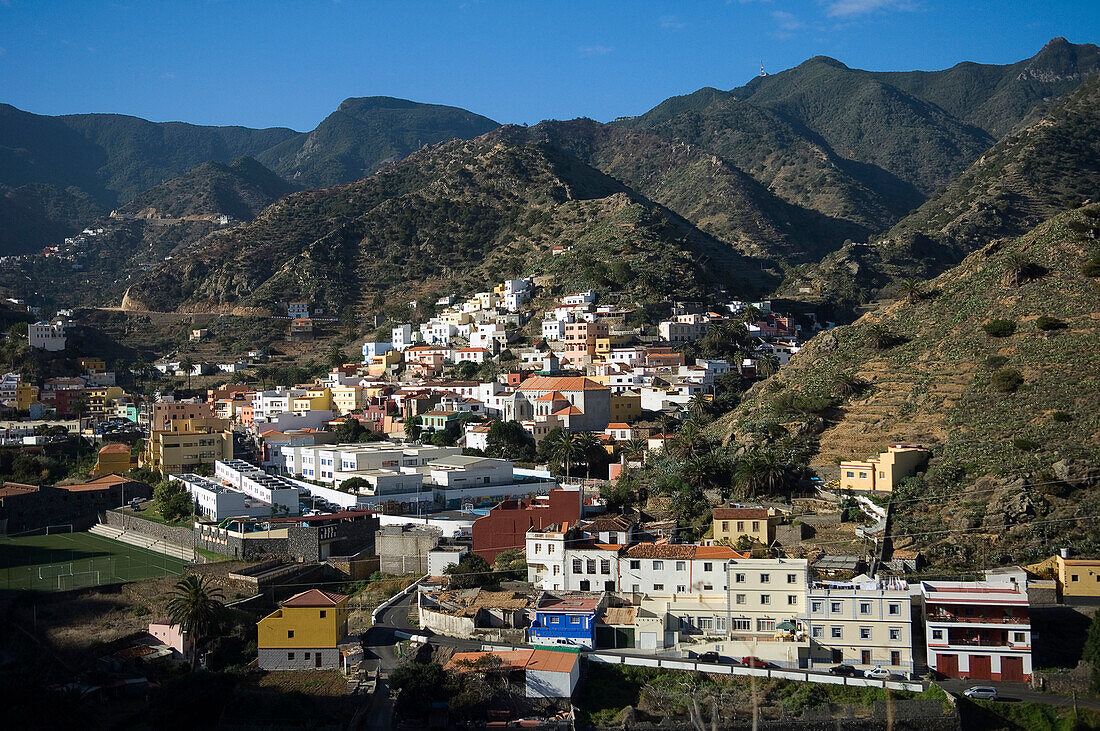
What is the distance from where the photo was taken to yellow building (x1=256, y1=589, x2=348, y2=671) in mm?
28781

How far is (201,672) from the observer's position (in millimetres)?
27781

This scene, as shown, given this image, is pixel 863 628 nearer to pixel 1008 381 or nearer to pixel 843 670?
pixel 843 670

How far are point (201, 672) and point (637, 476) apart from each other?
64.1 ft

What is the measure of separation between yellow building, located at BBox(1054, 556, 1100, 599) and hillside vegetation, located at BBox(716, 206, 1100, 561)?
189 cm

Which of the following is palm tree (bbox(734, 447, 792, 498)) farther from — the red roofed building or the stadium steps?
the stadium steps

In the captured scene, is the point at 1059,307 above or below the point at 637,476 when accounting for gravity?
above

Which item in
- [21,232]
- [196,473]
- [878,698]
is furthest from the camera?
[21,232]

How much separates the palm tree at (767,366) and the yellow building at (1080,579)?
101 feet

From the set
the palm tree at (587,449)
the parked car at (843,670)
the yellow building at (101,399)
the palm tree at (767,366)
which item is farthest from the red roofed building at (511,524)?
the yellow building at (101,399)

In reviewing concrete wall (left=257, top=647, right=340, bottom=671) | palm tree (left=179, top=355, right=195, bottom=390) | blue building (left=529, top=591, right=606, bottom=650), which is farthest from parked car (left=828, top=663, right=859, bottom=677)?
palm tree (left=179, top=355, right=195, bottom=390)

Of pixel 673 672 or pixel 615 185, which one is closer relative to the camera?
pixel 673 672

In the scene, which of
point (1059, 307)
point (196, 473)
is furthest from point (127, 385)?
point (1059, 307)

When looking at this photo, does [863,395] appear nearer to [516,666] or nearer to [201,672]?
[516,666]

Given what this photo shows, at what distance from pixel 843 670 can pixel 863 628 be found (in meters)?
1.15
